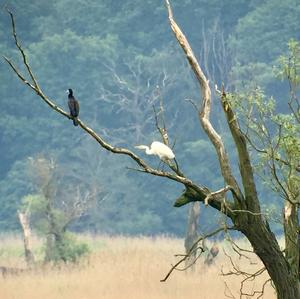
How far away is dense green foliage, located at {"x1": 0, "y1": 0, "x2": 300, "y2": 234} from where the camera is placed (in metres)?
40.6

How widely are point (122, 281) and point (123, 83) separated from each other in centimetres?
2165

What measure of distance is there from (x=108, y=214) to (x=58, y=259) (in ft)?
55.8

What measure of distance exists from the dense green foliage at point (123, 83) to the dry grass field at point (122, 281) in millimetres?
15145

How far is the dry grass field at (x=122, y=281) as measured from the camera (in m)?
19.8

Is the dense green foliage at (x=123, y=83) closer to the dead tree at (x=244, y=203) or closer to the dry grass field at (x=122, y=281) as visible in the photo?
the dry grass field at (x=122, y=281)

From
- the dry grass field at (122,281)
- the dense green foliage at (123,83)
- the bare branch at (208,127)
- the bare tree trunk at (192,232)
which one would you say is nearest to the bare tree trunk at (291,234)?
the bare branch at (208,127)

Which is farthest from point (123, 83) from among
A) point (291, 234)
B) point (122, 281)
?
point (291, 234)

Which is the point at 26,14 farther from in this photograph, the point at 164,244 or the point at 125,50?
the point at 164,244

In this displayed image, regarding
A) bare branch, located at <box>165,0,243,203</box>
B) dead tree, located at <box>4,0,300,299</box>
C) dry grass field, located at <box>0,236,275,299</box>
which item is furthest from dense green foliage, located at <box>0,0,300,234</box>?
dead tree, located at <box>4,0,300,299</box>

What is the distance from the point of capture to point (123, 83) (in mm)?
42062

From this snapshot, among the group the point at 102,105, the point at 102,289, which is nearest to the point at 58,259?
the point at 102,289

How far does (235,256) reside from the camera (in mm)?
27109

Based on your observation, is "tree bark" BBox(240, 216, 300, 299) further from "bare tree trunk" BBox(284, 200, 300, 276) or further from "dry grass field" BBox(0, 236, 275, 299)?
"dry grass field" BBox(0, 236, 275, 299)

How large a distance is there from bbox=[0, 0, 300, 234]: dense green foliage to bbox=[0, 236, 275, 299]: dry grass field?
49.7ft
